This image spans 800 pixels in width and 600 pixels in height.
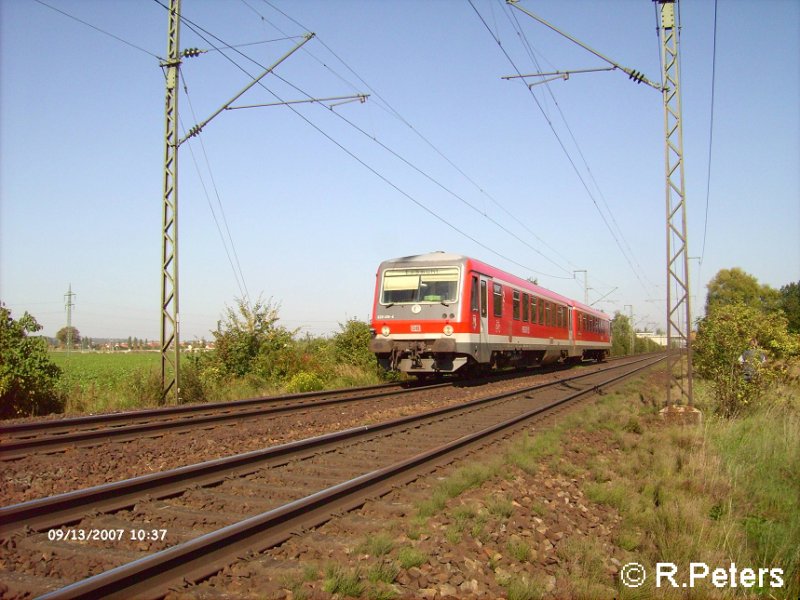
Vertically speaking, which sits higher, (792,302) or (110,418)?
(792,302)

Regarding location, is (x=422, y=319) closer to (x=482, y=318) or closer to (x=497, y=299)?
(x=482, y=318)

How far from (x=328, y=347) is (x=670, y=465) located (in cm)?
1651

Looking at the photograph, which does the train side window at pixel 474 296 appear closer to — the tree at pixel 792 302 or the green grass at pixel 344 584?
the green grass at pixel 344 584

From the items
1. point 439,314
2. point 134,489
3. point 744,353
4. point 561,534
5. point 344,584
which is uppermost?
point 439,314

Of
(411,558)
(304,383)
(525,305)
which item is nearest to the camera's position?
(411,558)

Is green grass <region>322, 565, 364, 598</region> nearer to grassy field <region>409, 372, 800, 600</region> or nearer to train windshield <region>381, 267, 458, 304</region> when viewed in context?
grassy field <region>409, 372, 800, 600</region>

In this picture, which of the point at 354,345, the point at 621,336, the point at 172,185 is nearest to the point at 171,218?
the point at 172,185

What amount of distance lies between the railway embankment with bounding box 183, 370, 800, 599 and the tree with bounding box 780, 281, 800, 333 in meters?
50.7

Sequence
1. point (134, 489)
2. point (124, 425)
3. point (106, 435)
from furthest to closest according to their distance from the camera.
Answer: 1. point (124, 425)
2. point (106, 435)
3. point (134, 489)

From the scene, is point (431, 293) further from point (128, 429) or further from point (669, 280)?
point (128, 429)

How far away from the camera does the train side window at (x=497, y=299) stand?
744 inches

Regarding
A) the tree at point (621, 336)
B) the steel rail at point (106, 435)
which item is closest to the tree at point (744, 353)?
the steel rail at point (106, 435)

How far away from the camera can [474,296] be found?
17.2 metres

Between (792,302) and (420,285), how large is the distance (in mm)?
64708
